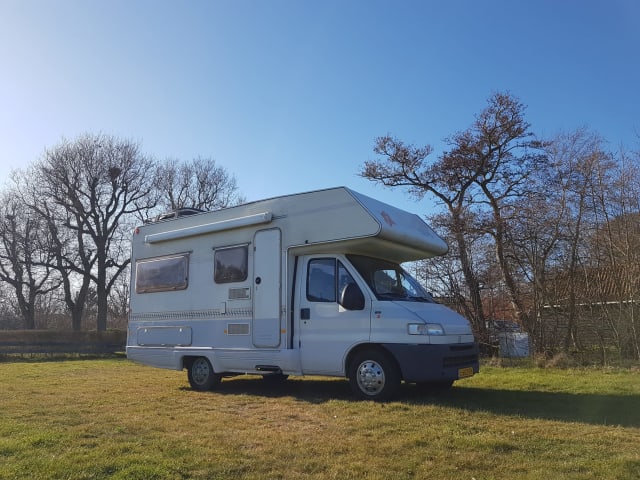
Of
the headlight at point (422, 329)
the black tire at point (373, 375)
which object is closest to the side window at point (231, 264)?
the black tire at point (373, 375)

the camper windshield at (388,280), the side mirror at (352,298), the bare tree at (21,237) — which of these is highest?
the bare tree at (21,237)

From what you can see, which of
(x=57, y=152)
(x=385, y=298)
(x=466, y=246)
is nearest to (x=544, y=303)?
(x=466, y=246)

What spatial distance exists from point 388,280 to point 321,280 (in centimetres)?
105

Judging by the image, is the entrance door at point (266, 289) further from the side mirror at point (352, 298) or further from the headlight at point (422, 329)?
the headlight at point (422, 329)

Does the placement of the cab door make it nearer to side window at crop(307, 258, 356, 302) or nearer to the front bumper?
side window at crop(307, 258, 356, 302)

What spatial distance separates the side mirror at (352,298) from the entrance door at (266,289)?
4.27 ft

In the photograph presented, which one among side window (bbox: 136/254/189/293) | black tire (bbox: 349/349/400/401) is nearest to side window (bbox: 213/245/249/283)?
side window (bbox: 136/254/189/293)

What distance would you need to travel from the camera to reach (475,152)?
18703 mm

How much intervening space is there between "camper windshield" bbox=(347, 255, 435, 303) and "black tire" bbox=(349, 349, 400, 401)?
0.87 m

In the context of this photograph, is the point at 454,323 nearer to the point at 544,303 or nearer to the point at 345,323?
the point at 345,323

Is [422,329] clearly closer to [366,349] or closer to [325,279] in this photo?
[366,349]

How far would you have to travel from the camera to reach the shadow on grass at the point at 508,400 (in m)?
6.63

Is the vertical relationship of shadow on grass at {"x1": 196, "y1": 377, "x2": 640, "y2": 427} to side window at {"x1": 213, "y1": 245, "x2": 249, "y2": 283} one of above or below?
below

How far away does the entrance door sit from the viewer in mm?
8891
